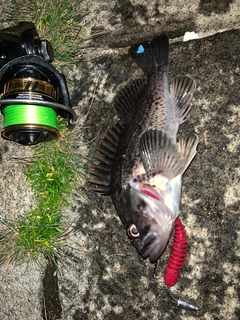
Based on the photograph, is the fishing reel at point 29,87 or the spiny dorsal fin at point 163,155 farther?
the fishing reel at point 29,87

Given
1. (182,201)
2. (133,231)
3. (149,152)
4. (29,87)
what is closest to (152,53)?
(149,152)

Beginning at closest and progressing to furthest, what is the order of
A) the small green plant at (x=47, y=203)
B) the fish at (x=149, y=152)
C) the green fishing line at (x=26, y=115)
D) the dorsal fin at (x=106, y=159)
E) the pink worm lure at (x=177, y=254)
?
1. the fish at (x=149, y=152)
2. the pink worm lure at (x=177, y=254)
3. the green fishing line at (x=26, y=115)
4. the dorsal fin at (x=106, y=159)
5. the small green plant at (x=47, y=203)

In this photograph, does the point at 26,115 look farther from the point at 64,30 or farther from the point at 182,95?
the point at 182,95

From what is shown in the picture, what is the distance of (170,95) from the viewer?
3.16m

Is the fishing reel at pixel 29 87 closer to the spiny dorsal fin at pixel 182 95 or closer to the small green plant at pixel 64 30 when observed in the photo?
the small green plant at pixel 64 30

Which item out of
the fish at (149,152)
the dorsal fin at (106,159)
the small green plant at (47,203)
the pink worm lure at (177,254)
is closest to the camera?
the fish at (149,152)

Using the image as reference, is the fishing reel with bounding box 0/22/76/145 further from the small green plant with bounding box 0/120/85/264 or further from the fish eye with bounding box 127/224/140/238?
the fish eye with bounding box 127/224/140/238

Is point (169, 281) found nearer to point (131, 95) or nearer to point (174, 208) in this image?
point (174, 208)

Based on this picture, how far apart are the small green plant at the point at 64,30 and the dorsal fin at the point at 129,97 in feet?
1.90

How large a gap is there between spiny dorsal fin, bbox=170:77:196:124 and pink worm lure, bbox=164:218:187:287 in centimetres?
73

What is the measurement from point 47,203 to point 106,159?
0.72m

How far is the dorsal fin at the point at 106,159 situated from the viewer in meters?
3.26

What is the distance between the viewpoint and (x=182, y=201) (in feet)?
10.5

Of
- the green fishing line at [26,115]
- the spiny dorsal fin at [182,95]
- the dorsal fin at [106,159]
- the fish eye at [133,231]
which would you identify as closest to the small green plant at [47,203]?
the dorsal fin at [106,159]
